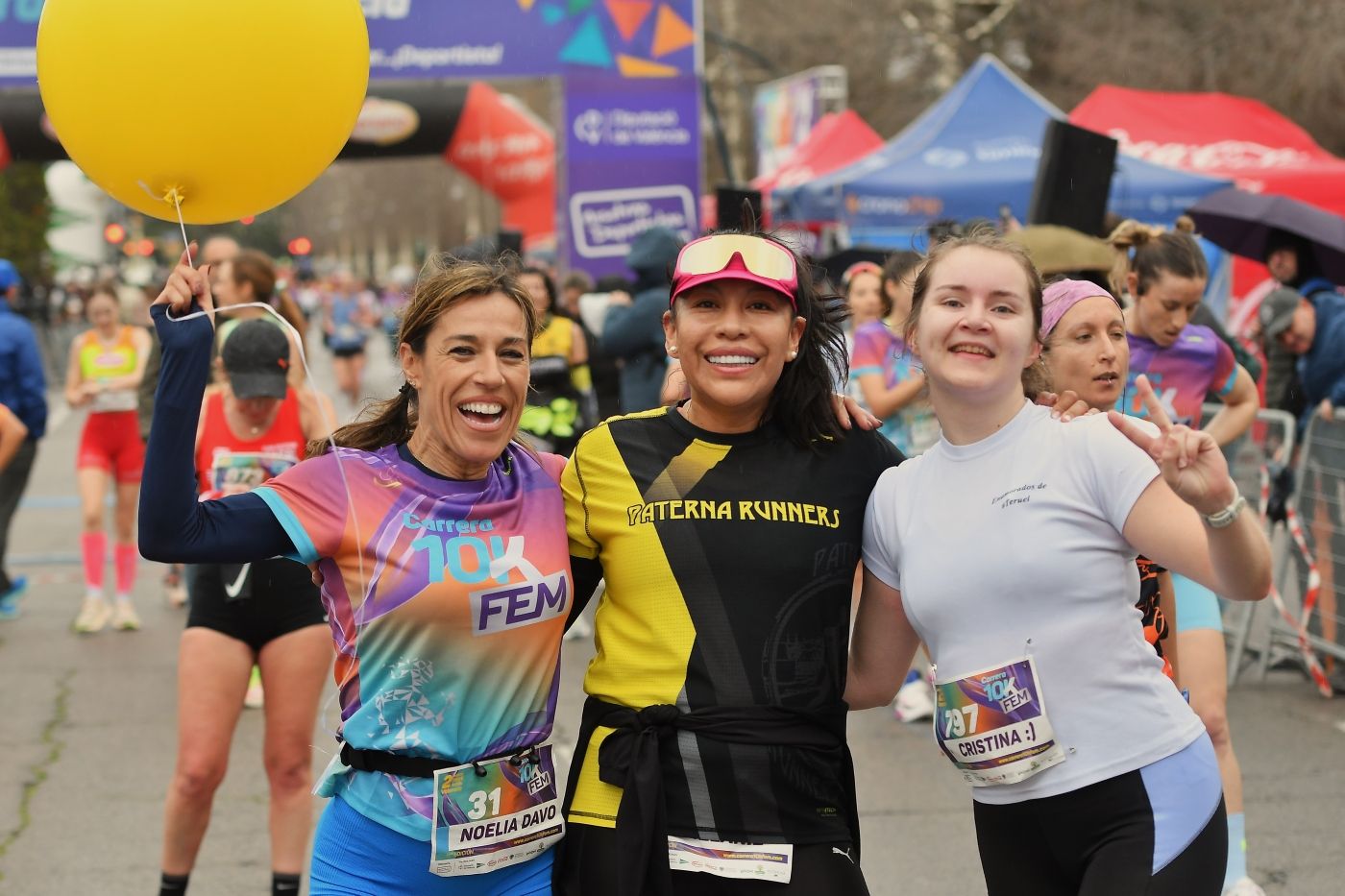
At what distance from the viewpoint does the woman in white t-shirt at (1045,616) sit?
2.89 metres

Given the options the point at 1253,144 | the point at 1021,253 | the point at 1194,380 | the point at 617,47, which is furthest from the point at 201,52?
the point at 1253,144

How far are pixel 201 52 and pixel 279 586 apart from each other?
218 centimetres

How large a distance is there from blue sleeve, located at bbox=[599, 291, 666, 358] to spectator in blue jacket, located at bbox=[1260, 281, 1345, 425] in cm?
343

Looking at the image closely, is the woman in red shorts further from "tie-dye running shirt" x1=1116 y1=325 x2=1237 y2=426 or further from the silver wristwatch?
the silver wristwatch

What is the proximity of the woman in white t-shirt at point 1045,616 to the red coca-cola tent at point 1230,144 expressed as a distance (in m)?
11.4

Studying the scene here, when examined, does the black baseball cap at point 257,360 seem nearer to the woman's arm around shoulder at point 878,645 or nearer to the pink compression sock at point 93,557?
the woman's arm around shoulder at point 878,645

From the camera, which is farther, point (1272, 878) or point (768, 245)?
point (1272, 878)

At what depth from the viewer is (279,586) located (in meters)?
4.87

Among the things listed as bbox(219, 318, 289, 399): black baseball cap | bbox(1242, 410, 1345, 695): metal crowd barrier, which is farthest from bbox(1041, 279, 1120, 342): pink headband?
bbox(1242, 410, 1345, 695): metal crowd barrier

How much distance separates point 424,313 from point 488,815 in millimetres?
998

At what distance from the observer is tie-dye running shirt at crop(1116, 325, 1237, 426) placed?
551 centimetres

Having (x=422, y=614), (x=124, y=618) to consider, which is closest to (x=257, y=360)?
(x=422, y=614)

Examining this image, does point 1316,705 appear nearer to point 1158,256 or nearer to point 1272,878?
point 1272,878

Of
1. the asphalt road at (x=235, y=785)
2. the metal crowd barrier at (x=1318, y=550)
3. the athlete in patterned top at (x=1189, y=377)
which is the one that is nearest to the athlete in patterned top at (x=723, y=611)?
the asphalt road at (x=235, y=785)
